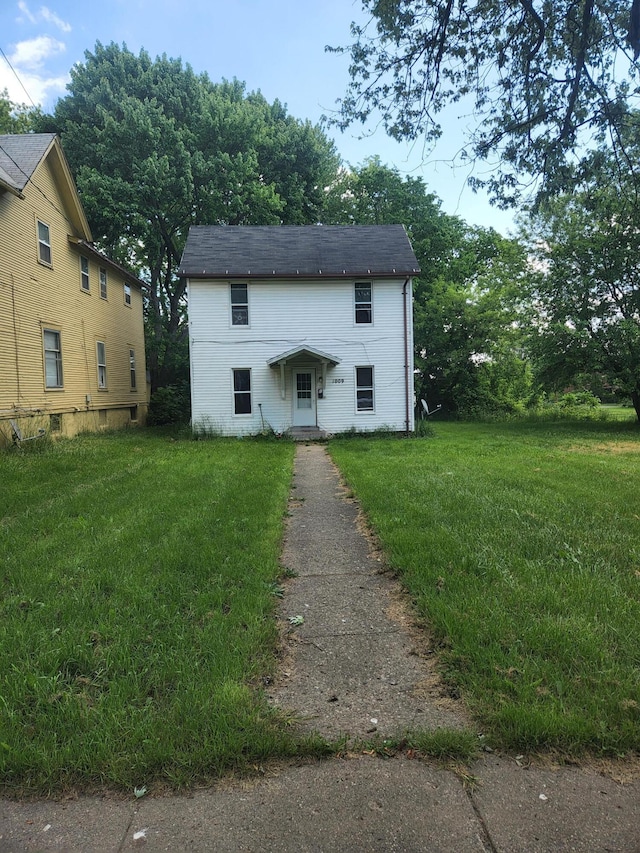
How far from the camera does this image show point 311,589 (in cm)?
411

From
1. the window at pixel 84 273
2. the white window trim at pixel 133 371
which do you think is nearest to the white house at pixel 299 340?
the window at pixel 84 273

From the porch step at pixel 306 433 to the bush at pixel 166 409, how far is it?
8.51 meters

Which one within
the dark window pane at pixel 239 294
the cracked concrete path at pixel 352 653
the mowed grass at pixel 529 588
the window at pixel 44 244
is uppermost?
the window at pixel 44 244

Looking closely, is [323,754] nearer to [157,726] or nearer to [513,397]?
[157,726]

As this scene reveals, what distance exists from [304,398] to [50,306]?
27.2ft

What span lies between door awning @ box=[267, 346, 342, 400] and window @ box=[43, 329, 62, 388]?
21.2 feet

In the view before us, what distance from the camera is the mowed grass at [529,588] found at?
7.70 feet

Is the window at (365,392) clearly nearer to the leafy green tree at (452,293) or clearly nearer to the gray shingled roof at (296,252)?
the gray shingled roof at (296,252)

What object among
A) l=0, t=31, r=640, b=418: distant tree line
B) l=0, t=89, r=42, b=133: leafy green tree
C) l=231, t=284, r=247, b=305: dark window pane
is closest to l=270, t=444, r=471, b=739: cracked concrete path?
l=231, t=284, r=247, b=305: dark window pane

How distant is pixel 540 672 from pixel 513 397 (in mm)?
29325

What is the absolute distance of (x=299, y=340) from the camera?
17109 mm

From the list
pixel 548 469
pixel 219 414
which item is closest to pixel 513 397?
pixel 219 414

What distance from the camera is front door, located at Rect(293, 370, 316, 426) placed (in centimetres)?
1716

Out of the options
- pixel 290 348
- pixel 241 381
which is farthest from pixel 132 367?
pixel 290 348
